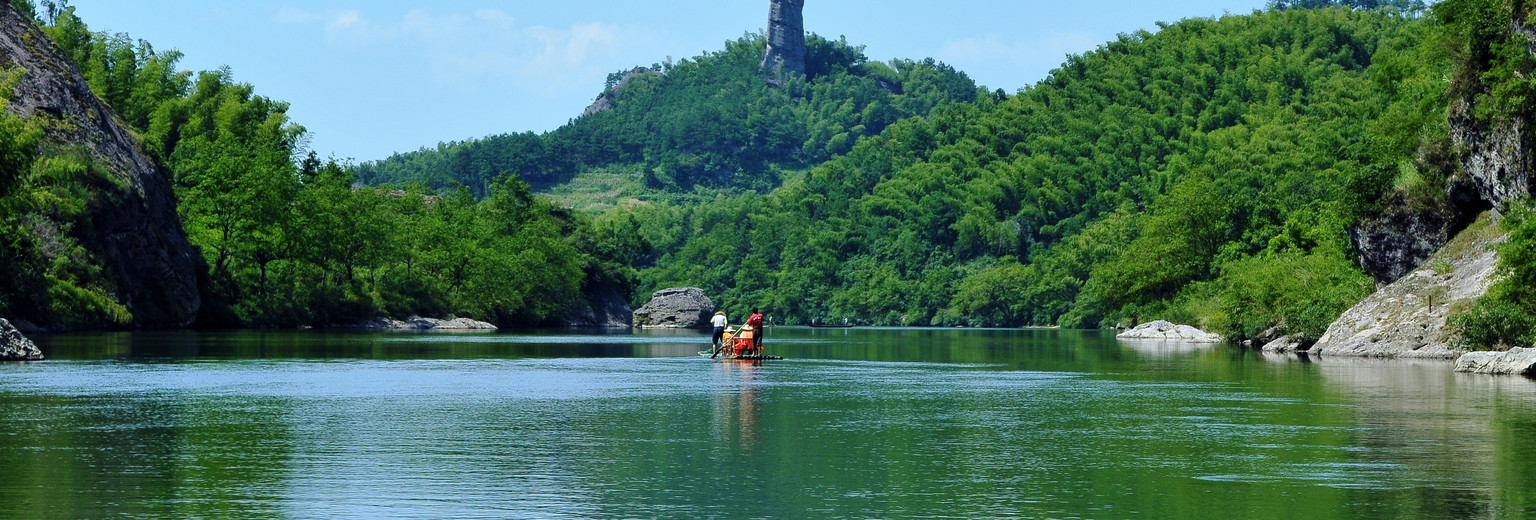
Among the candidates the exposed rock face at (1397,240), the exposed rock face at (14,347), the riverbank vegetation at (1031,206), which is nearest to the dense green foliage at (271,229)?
the riverbank vegetation at (1031,206)

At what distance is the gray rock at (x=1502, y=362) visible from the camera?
37.5 m

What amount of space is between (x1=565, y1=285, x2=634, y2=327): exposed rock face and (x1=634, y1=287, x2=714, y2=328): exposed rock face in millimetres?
1713

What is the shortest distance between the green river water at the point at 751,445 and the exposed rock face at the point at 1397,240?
22177 mm

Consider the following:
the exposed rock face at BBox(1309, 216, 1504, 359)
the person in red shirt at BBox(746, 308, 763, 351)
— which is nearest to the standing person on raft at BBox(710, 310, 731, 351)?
the person in red shirt at BBox(746, 308, 763, 351)

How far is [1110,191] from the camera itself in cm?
16475

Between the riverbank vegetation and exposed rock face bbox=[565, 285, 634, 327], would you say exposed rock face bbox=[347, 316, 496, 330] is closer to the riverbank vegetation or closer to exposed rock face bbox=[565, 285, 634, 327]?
the riverbank vegetation

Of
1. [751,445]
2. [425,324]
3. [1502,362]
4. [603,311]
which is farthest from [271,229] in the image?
[751,445]

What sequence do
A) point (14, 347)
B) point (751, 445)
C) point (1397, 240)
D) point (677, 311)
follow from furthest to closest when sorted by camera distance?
point (677, 311) < point (1397, 240) < point (14, 347) < point (751, 445)

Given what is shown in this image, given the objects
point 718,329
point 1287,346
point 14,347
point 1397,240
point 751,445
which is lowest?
point 751,445

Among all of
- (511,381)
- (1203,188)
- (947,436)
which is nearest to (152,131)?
(1203,188)

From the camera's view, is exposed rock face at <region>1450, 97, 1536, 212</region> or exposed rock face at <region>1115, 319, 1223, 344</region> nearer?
exposed rock face at <region>1450, 97, 1536, 212</region>

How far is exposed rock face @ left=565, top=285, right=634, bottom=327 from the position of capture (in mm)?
128500

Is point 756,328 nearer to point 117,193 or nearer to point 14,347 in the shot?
point 14,347

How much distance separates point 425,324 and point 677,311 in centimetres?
3734
